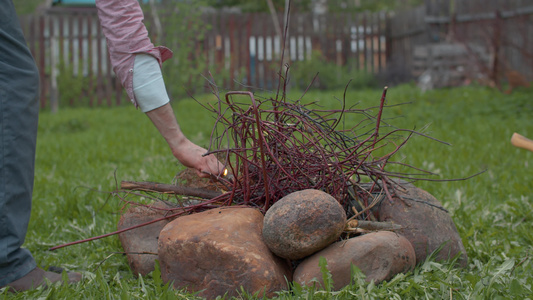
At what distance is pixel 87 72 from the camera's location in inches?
459

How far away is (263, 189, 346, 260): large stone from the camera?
6.37 feet

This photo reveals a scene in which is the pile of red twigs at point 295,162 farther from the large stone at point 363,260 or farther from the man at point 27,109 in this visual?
the large stone at point 363,260

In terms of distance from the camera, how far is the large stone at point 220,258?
1929mm

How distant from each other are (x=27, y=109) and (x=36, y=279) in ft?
2.34

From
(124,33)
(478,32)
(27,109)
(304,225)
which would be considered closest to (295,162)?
(304,225)

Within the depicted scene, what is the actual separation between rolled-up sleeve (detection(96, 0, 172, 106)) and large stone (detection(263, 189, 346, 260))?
864 mm

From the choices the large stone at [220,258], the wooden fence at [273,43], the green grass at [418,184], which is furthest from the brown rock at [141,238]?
the wooden fence at [273,43]

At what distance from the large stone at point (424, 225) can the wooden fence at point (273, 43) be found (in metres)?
7.54

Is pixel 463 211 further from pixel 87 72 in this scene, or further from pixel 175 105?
pixel 87 72

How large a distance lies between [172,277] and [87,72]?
10454mm

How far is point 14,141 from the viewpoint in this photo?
2156 millimetres

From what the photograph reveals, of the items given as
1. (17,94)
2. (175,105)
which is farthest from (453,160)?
(175,105)

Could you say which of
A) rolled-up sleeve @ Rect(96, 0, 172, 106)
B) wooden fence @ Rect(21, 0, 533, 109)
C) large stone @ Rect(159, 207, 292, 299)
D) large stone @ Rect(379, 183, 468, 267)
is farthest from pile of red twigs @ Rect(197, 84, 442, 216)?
wooden fence @ Rect(21, 0, 533, 109)

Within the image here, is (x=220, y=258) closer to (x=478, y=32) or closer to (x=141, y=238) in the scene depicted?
(x=141, y=238)
